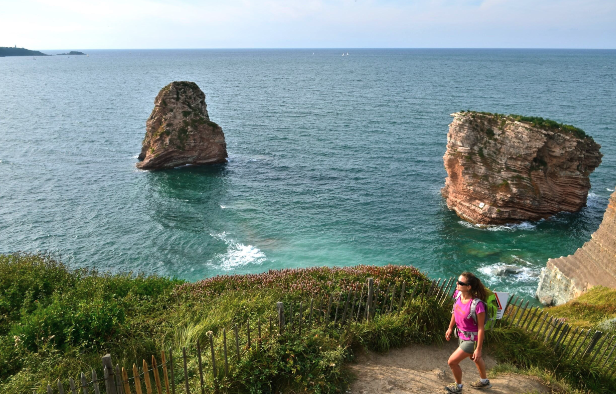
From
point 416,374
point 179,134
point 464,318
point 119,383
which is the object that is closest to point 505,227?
point 416,374

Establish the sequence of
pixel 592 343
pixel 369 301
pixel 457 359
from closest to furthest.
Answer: pixel 457 359 < pixel 592 343 < pixel 369 301

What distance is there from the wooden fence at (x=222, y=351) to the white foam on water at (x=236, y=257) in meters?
21.0

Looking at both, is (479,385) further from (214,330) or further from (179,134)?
(179,134)

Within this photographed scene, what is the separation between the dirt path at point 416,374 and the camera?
A: 9.41 meters

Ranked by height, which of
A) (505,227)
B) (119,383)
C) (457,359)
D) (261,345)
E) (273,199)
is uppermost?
(119,383)

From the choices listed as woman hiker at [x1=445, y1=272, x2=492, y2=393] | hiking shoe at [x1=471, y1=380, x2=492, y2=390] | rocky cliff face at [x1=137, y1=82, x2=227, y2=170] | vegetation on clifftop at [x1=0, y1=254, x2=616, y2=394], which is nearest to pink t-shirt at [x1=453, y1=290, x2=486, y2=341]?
woman hiker at [x1=445, y1=272, x2=492, y2=393]

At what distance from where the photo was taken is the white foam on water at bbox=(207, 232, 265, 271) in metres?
32.8

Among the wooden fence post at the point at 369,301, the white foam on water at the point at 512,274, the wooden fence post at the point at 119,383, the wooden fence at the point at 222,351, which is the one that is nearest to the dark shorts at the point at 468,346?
the wooden fence at the point at 222,351

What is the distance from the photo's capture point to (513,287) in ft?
98.6

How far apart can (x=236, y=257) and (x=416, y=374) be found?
82.5 feet

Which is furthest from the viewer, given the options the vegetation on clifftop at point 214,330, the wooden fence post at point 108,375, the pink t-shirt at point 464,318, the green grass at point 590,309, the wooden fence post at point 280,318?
the green grass at point 590,309

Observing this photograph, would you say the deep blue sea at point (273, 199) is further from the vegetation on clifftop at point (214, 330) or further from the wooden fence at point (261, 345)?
the wooden fence at point (261, 345)

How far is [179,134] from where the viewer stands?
54.9 m

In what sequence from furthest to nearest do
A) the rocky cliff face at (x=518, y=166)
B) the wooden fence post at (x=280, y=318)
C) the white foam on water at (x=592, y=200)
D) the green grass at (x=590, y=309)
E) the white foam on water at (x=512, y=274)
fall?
the white foam on water at (x=592, y=200)
the rocky cliff face at (x=518, y=166)
the white foam on water at (x=512, y=274)
the green grass at (x=590, y=309)
the wooden fence post at (x=280, y=318)
